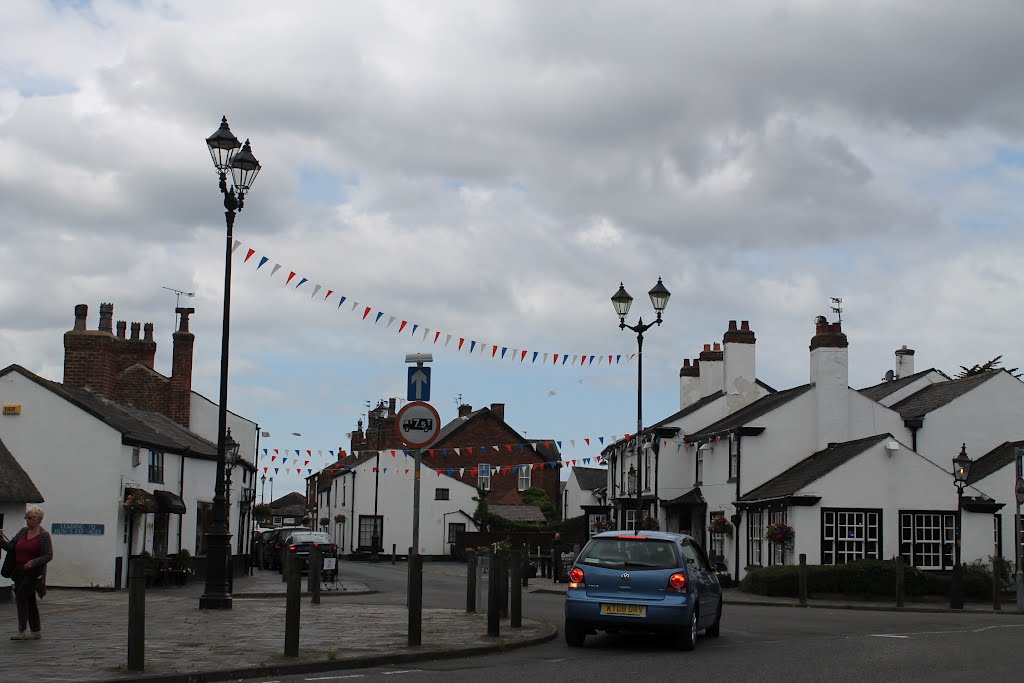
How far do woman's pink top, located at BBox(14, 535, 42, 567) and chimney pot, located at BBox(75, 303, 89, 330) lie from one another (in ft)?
76.5

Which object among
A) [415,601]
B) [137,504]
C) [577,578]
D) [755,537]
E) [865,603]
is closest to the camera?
[415,601]

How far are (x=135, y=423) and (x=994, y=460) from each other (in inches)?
1088

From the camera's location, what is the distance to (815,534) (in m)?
35.2

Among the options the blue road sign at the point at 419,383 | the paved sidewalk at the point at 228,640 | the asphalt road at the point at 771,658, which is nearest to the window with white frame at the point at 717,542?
the asphalt road at the point at 771,658

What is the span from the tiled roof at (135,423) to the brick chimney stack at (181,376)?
13.4 feet

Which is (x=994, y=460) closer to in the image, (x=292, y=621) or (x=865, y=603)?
(x=865, y=603)

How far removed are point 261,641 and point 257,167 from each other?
9.37 m

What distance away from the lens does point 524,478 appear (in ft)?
282

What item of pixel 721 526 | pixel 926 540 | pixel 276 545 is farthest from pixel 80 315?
pixel 926 540

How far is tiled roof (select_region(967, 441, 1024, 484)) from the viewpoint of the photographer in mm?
38938

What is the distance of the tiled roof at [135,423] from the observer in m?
30.7

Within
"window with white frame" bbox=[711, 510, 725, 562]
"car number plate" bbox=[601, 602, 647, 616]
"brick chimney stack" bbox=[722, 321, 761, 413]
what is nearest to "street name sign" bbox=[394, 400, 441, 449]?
"car number plate" bbox=[601, 602, 647, 616]

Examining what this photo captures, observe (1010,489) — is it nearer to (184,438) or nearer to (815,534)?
(815,534)

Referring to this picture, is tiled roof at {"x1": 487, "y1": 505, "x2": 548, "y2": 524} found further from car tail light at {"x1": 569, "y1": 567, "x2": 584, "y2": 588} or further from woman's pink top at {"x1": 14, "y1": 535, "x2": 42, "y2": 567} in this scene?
woman's pink top at {"x1": 14, "y1": 535, "x2": 42, "y2": 567}
